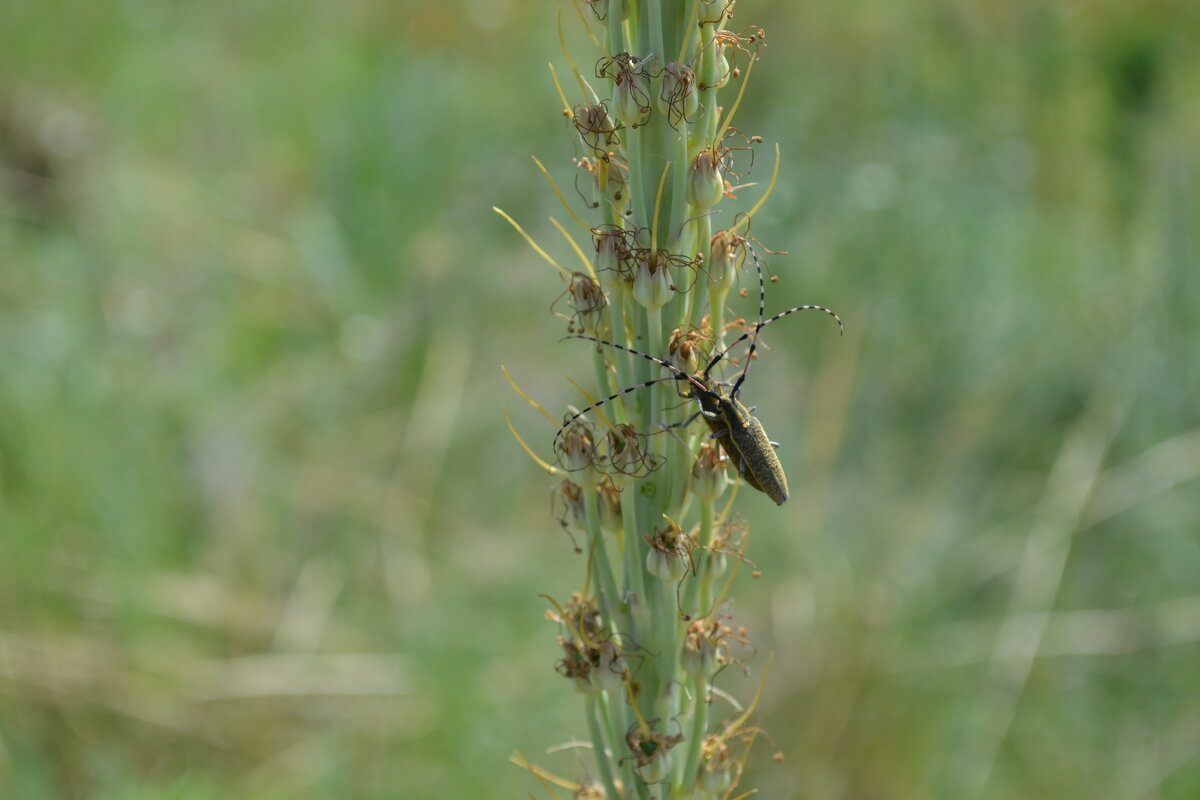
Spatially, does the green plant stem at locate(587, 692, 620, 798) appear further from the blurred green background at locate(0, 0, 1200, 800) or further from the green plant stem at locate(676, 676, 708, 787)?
the blurred green background at locate(0, 0, 1200, 800)

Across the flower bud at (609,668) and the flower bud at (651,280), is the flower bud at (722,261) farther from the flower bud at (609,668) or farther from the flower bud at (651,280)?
the flower bud at (609,668)

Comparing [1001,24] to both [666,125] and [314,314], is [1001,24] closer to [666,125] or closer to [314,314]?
[314,314]

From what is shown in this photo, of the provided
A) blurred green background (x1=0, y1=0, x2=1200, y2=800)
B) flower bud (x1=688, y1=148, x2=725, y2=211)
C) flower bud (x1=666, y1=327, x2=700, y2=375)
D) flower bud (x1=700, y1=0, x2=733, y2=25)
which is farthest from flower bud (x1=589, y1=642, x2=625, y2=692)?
blurred green background (x1=0, y1=0, x2=1200, y2=800)

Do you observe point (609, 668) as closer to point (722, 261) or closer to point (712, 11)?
point (722, 261)

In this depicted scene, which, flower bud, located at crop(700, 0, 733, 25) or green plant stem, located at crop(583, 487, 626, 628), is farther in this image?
green plant stem, located at crop(583, 487, 626, 628)

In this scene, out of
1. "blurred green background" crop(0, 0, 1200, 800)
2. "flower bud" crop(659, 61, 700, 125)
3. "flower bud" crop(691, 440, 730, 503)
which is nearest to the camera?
"flower bud" crop(659, 61, 700, 125)

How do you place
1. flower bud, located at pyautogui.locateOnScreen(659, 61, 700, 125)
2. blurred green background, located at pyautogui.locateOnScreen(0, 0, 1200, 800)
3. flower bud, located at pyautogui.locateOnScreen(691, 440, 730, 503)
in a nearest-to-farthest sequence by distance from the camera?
flower bud, located at pyautogui.locateOnScreen(659, 61, 700, 125) < flower bud, located at pyautogui.locateOnScreen(691, 440, 730, 503) < blurred green background, located at pyautogui.locateOnScreen(0, 0, 1200, 800)

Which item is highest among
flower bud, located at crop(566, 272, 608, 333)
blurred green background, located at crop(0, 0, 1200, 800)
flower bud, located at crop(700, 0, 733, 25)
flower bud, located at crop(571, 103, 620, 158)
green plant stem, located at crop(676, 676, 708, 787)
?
blurred green background, located at crop(0, 0, 1200, 800)
